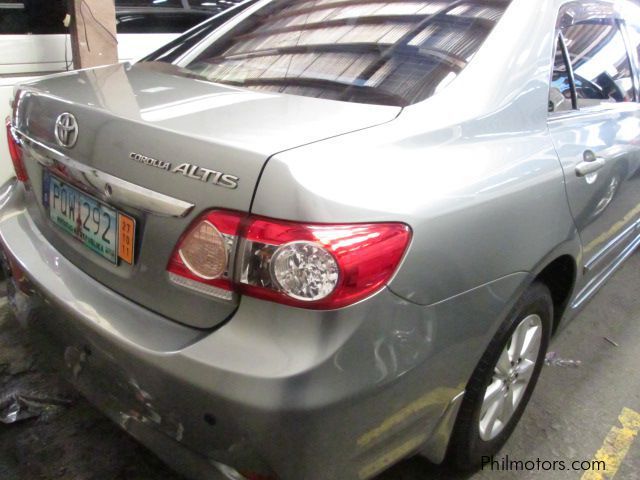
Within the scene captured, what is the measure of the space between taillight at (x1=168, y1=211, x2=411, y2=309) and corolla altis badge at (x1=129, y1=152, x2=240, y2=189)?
7 centimetres

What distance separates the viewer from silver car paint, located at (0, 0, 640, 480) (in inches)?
47.4

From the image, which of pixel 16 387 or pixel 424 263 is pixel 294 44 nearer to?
pixel 424 263

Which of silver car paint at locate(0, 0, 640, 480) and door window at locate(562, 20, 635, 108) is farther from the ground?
door window at locate(562, 20, 635, 108)

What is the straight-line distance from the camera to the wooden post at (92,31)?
3156mm

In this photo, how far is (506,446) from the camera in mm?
2170

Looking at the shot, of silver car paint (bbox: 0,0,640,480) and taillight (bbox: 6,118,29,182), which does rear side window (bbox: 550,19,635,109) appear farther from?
taillight (bbox: 6,118,29,182)

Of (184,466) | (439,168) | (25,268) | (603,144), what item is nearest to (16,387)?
(25,268)

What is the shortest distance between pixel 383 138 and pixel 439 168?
16 cm

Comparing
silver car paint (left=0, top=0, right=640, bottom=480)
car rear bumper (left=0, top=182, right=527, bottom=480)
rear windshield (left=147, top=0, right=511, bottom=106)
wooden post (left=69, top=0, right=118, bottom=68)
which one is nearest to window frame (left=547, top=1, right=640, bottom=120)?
silver car paint (left=0, top=0, right=640, bottom=480)

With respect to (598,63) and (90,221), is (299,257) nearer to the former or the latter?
(90,221)

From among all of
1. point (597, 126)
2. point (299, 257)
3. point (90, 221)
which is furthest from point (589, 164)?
point (90, 221)

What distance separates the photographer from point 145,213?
1.36m
